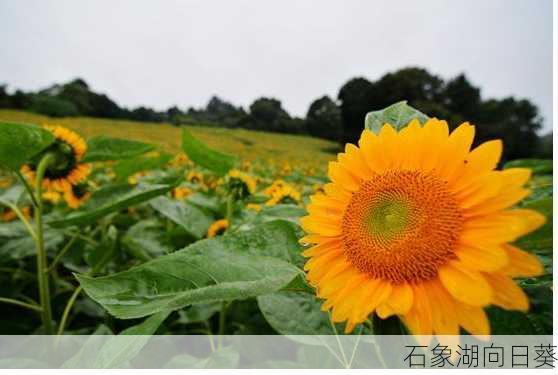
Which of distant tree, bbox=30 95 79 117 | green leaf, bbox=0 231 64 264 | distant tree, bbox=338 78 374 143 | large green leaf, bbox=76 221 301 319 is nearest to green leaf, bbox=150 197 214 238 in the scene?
green leaf, bbox=0 231 64 264

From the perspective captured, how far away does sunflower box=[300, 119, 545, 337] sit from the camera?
13.0 inches

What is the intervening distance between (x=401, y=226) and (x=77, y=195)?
3.49ft

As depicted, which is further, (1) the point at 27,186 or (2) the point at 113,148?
(2) the point at 113,148

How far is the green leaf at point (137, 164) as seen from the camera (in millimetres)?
1096

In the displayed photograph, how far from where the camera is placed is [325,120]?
3594 millimetres

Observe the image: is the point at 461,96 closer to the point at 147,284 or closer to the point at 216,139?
the point at 216,139

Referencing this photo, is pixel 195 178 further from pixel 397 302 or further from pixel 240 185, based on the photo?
pixel 397 302

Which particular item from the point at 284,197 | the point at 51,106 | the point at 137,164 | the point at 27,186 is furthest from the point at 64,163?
the point at 51,106

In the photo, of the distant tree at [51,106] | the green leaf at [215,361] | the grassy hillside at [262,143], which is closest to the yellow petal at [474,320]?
the green leaf at [215,361]

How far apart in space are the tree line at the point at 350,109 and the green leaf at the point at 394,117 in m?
1.50

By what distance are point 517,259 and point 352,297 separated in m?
0.13

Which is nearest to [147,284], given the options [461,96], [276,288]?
[276,288]

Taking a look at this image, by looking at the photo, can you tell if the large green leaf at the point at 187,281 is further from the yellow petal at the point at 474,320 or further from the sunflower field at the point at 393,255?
the yellow petal at the point at 474,320
